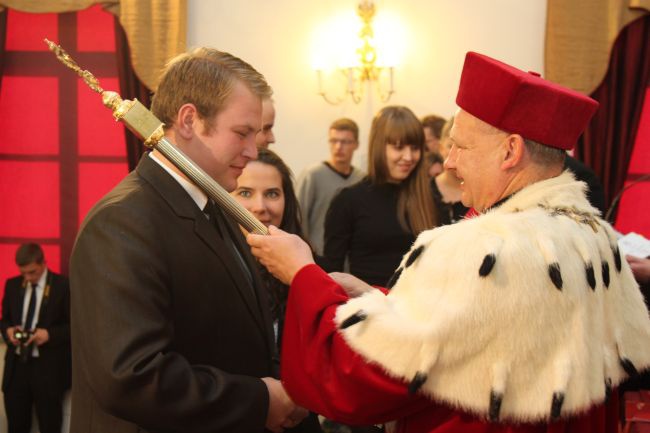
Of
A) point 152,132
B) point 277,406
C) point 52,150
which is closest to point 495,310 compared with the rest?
point 277,406

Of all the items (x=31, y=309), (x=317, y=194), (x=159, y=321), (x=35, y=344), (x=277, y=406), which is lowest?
(x=35, y=344)

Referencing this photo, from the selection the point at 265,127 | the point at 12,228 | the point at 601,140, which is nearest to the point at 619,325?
the point at 265,127

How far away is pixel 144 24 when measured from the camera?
528 cm

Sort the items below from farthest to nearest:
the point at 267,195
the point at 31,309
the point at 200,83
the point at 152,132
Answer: the point at 31,309 → the point at 267,195 → the point at 200,83 → the point at 152,132

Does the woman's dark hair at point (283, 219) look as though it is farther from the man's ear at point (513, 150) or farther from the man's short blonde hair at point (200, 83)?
the man's ear at point (513, 150)

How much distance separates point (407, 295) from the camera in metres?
1.46

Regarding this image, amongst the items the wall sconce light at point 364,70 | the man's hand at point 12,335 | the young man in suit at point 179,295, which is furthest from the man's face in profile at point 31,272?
the young man in suit at point 179,295

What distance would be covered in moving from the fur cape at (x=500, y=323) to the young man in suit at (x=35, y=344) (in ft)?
13.0

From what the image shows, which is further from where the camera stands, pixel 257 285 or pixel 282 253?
pixel 257 285

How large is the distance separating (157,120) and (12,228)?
4.50 meters

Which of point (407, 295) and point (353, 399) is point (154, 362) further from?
point (407, 295)

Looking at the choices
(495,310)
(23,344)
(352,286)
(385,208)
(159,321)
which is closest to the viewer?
(495,310)

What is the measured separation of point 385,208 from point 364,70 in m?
2.23

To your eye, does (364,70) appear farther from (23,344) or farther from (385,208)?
(23,344)
